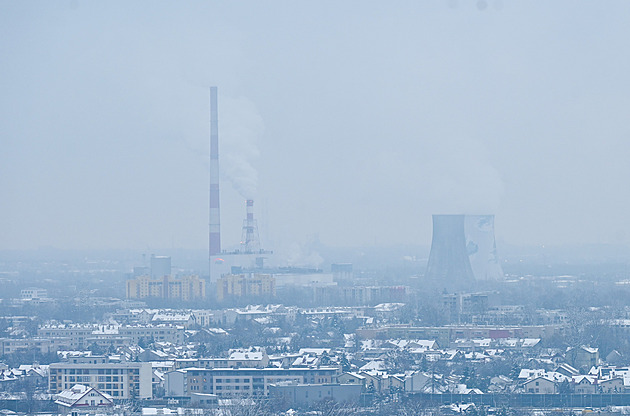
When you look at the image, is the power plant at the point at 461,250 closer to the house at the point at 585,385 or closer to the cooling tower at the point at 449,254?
the cooling tower at the point at 449,254

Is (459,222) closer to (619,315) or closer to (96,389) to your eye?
(619,315)

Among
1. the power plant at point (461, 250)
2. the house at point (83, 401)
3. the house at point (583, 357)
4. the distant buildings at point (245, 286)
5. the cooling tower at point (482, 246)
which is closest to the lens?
the house at point (83, 401)

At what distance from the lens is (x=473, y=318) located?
112 ft

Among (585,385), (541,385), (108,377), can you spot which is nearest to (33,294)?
(108,377)

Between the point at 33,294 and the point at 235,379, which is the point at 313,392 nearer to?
the point at 235,379

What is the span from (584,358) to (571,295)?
1880 centimetres

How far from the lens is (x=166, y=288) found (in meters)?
47.4

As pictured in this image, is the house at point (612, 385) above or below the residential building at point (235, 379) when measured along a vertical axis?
below

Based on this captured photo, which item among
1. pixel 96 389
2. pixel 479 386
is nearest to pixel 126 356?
pixel 96 389

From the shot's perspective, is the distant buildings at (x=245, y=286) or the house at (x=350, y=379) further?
the distant buildings at (x=245, y=286)

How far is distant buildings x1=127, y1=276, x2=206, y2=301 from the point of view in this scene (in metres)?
47.1

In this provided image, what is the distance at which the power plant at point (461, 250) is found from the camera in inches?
1662

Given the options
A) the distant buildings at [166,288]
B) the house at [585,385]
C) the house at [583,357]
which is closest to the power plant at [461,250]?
the distant buildings at [166,288]

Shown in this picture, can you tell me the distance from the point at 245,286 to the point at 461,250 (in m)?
7.12
